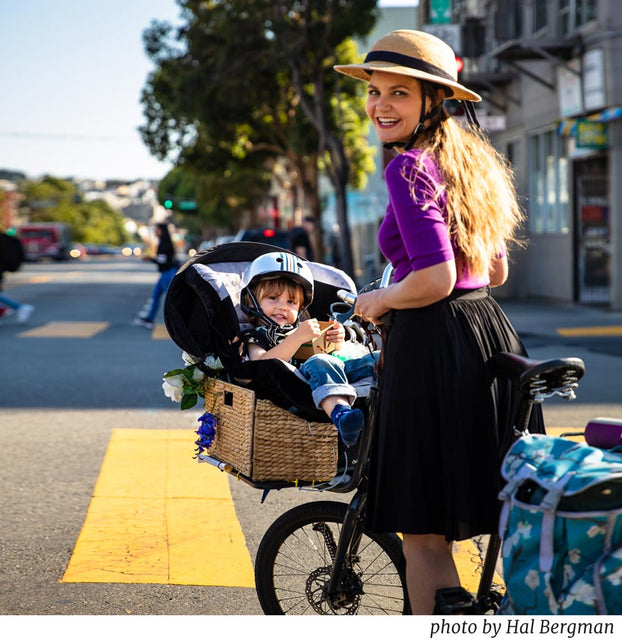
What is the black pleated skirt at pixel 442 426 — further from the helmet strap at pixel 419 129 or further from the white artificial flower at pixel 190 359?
the white artificial flower at pixel 190 359

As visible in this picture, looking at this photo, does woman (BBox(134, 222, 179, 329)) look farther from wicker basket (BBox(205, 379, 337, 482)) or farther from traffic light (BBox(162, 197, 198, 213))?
wicker basket (BBox(205, 379, 337, 482))

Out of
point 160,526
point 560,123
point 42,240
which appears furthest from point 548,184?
point 42,240

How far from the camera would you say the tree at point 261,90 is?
2809 centimetres

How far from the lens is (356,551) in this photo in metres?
3.35

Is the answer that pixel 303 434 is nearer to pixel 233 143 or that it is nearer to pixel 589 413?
pixel 589 413

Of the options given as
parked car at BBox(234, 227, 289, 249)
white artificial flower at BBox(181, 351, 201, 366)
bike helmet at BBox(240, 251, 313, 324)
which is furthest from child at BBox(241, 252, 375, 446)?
parked car at BBox(234, 227, 289, 249)

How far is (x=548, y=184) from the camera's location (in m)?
23.5

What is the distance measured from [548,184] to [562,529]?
21.8 m

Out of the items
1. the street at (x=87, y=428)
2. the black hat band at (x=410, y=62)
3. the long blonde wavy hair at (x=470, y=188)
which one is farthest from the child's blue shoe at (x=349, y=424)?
the street at (x=87, y=428)

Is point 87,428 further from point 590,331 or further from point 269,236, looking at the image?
point 269,236

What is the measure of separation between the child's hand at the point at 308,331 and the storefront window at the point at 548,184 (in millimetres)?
18984

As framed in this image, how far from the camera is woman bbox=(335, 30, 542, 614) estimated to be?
2.87 metres

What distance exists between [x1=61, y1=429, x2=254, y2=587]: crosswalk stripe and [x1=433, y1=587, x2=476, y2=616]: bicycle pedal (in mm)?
1654
